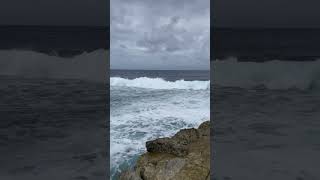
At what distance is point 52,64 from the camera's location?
8.34 feet

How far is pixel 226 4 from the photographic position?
243 centimetres

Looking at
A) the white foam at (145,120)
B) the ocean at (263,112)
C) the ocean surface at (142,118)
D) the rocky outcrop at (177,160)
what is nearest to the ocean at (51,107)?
the ocean at (263,112)

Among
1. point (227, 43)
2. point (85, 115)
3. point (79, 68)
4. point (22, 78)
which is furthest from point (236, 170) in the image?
point (22, 78)

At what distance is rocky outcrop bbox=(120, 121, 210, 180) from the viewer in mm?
4309

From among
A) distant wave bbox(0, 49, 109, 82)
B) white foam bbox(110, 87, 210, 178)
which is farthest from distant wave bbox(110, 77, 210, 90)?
distant wave bbox(0, 49, 109, 82)

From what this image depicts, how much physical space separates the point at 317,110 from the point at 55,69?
1.98m

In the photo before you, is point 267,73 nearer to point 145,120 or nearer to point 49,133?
point 49,133

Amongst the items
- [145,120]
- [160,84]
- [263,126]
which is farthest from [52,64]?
[160,84]

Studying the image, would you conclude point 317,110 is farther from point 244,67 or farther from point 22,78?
point 22,78

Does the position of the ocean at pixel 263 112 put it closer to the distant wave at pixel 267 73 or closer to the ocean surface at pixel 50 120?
the distant wave at pixel 267 73

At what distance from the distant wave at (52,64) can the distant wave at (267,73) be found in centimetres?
75

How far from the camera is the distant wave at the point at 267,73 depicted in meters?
2.55

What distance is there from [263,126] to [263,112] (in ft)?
0.39

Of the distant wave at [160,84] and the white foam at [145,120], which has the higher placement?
the distant wave at [160,84]
